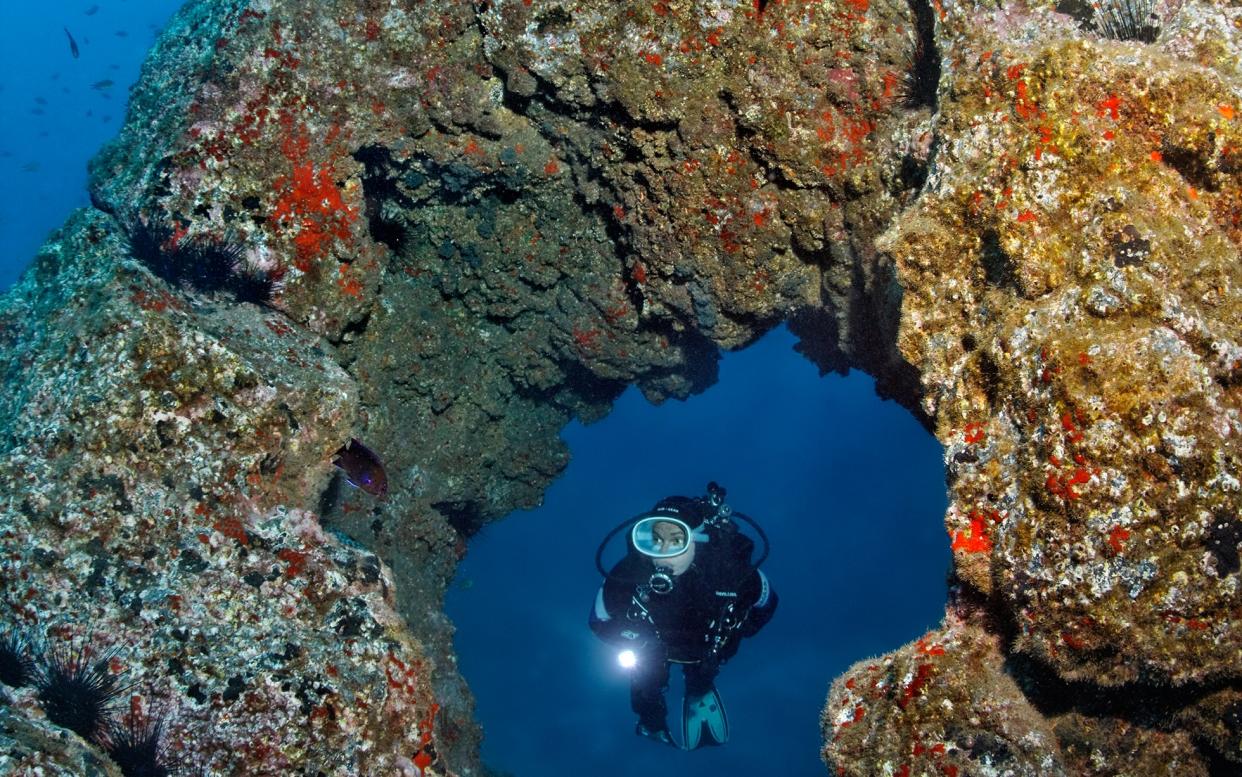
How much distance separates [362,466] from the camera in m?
4.50

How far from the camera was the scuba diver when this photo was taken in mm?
7113

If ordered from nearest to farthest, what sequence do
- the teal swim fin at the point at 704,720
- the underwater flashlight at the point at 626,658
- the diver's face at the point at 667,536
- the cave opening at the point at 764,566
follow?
the diver's face at the point at 667,536
the underwater flashlight at the point at 626,658
the teal swim fin at the point at 704,720
the cave opening at the point at 764,566

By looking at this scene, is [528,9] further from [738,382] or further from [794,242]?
[738,382]

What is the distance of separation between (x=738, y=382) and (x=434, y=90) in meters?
41.1

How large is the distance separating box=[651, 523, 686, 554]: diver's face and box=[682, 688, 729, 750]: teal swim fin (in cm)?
272

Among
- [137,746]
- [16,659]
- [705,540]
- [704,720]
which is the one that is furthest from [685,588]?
[16,659]

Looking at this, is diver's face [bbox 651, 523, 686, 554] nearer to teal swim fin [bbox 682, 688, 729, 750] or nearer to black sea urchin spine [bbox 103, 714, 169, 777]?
teal swim fin [bbox 682, 688, 729, 750]

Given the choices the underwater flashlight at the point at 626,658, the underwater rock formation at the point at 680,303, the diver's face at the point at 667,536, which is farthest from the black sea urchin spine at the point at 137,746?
the underwater flashlight at the point at 626,658

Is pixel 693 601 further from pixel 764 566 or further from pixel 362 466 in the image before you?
pixel 764 566

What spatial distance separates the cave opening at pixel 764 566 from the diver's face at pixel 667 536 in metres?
7.68

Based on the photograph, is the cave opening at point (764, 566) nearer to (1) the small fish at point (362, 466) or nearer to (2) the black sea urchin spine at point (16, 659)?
(1) the small fish at point (362, 466)

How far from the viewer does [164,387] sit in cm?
378

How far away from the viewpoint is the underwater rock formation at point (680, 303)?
274 cm

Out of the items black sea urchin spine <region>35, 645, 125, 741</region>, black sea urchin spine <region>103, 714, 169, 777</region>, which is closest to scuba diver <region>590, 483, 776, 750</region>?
black sea urchin spine <region>103, 714, 169, 777</region>
